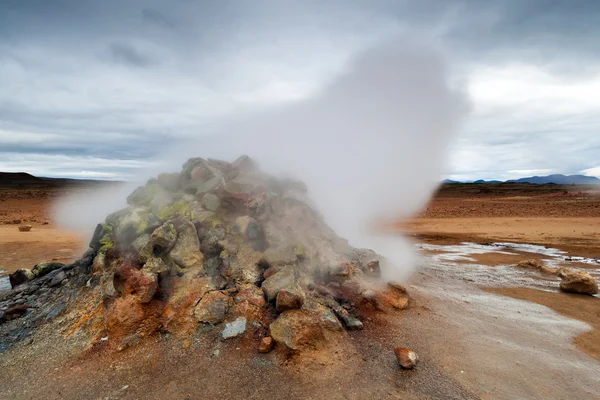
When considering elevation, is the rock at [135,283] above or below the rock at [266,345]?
above

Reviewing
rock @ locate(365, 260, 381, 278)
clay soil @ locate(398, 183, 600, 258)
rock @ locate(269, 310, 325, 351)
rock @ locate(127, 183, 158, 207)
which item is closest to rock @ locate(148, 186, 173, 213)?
rock @ locate(127, 183, 158, 207)

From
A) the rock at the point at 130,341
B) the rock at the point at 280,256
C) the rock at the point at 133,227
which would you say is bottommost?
the rock at the point at 130,341

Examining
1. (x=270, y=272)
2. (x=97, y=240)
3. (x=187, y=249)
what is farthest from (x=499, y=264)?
(x=97, y=240)

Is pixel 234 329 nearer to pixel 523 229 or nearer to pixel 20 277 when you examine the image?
pixel 20 277

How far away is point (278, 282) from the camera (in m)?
6.27

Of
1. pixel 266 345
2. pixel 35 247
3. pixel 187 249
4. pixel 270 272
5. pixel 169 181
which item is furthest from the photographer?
pixel 35 247

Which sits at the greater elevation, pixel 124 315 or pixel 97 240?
pixel 97 240

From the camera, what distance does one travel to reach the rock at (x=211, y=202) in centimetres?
794

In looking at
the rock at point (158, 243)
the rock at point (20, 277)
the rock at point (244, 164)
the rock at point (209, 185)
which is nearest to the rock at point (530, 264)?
the rock at point (244, 164)

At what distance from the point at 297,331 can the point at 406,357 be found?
162 cm

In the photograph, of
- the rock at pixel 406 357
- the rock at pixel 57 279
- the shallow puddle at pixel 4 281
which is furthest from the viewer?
the shallow puddle at pixel 4 281

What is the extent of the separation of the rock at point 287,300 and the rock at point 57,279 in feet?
16.6

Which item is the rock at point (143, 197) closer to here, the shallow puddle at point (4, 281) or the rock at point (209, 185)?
the rock at point (209, 185)

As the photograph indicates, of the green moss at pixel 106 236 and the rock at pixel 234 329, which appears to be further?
the green moss at pixel 106 236
